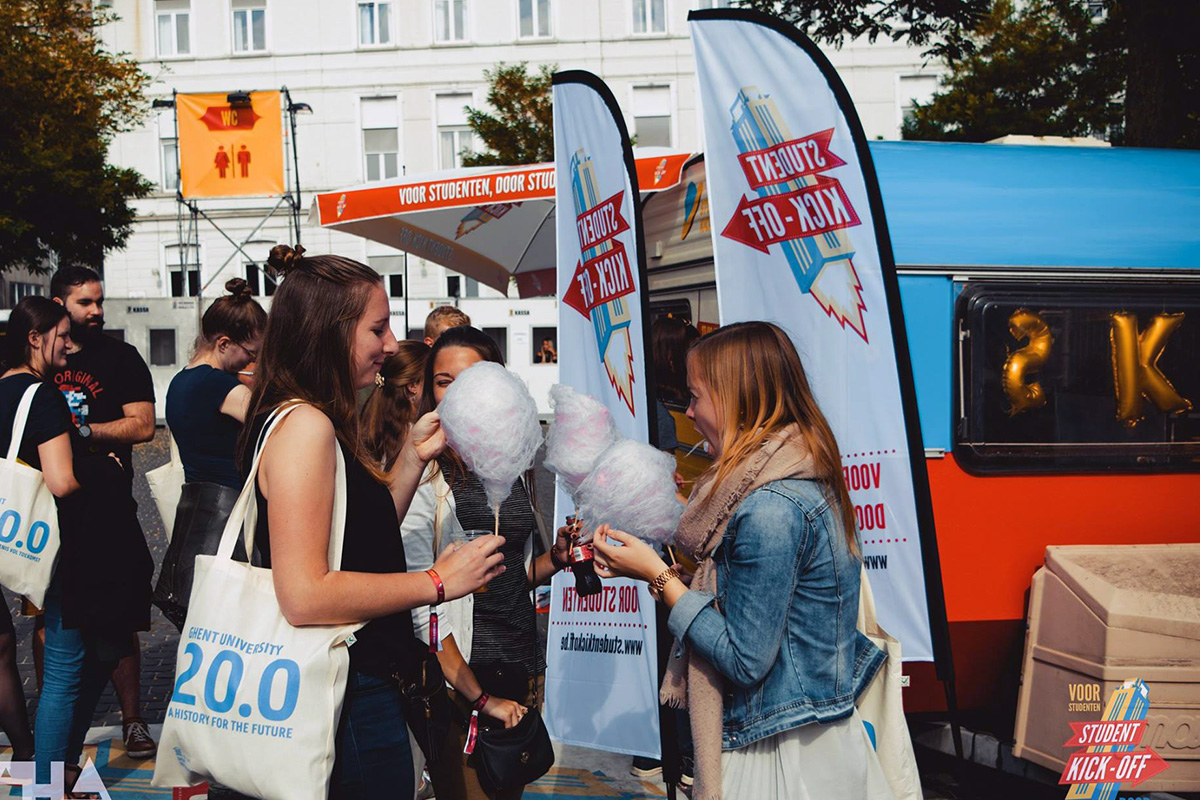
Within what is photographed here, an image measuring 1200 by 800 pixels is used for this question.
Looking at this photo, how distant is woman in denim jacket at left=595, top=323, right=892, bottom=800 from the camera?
227 cm

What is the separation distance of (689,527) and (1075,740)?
2557 millimetres

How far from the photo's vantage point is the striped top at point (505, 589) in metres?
3.04

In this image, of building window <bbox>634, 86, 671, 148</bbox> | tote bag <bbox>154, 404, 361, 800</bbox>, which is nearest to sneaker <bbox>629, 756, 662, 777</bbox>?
tote bag <bbox>154, 404, 361, 800</bbox>

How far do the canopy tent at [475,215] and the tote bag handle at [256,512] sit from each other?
12.5 ft

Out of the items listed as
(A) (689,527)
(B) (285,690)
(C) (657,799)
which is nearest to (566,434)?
(A) (689,527)

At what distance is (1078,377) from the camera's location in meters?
4.80

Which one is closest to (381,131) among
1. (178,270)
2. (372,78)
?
(372,78)

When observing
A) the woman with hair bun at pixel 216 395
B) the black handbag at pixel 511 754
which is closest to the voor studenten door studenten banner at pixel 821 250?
the black handbag at pixel 511 754

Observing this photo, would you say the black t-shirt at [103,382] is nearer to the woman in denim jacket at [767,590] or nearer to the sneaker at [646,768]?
the sneaker at [646,768]

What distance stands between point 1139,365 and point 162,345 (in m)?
20.1

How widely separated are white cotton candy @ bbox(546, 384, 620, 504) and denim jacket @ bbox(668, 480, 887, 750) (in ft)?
2.39

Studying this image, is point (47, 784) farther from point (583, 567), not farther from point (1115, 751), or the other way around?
point (1115, 751)

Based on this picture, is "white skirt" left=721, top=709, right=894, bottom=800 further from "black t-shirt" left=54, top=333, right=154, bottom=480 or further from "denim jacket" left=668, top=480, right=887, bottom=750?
"black t-shirt" left=54, top=333, right=154, bottom=480

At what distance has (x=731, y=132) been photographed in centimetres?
393
